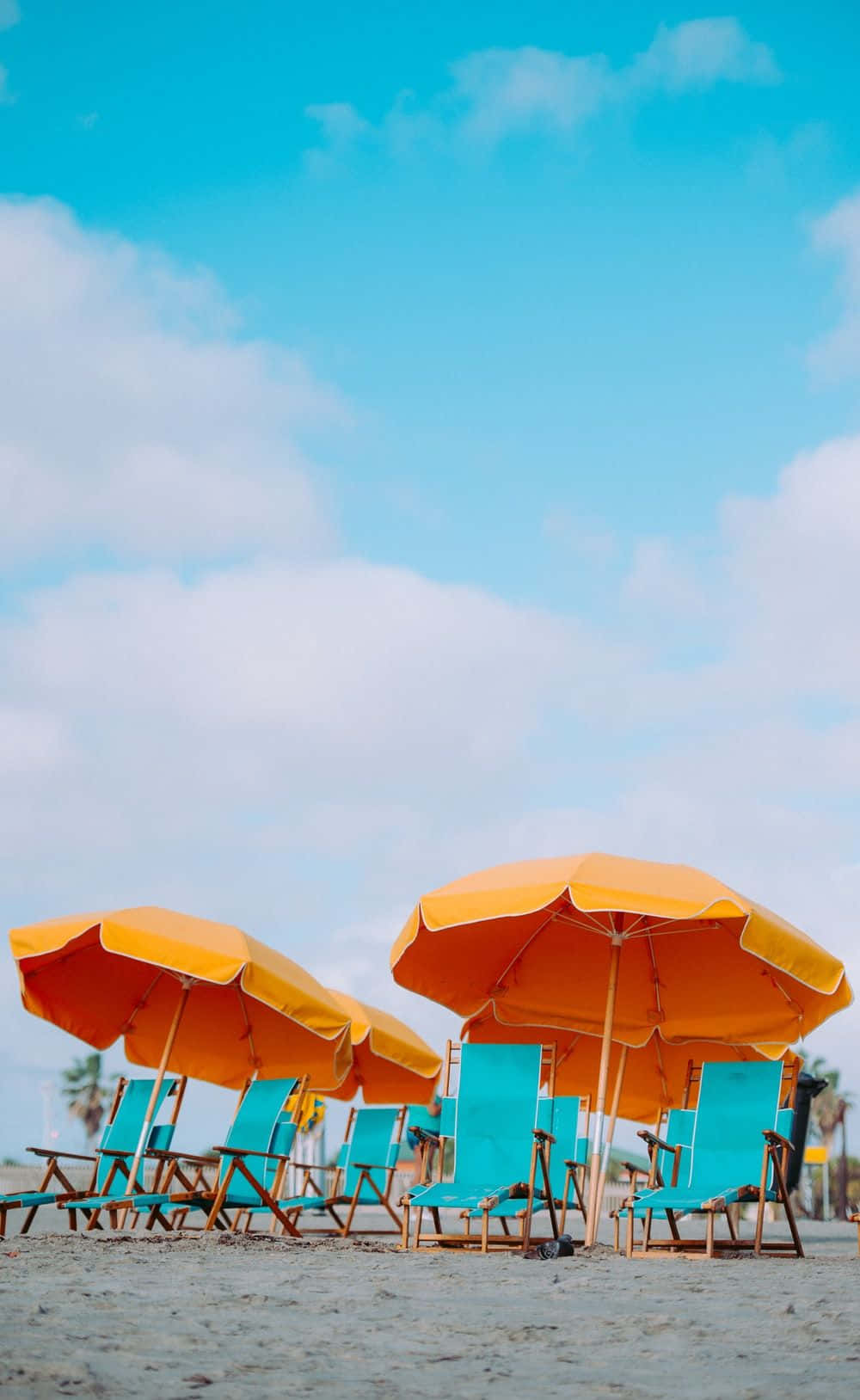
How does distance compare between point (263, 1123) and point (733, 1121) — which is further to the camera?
point (263, 1123)

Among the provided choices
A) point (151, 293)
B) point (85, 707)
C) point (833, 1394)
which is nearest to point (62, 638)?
point (85, 707)

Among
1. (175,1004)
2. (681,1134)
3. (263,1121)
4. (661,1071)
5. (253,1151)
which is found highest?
(661,1071)

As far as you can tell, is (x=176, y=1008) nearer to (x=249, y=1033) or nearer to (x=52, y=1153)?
(x=249, y=1033)

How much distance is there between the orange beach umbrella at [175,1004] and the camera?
295 inches

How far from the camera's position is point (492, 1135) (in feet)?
21.9

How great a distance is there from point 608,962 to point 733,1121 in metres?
1.78

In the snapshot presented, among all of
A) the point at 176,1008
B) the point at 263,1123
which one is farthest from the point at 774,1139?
the point at 176,1008

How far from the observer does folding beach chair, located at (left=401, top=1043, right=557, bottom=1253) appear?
6.29 m

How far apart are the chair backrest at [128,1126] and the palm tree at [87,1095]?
39324mm

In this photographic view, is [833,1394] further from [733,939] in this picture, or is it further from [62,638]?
[62,638]

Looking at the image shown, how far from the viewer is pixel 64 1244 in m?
5.86

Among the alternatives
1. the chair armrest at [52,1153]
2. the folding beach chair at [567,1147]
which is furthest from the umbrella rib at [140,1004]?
the folding beach chair at [567,1147]

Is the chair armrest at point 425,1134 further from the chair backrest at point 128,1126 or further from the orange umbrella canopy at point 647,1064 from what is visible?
the orange umbrella canopy at point 647,1064

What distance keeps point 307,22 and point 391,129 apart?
1451mm
